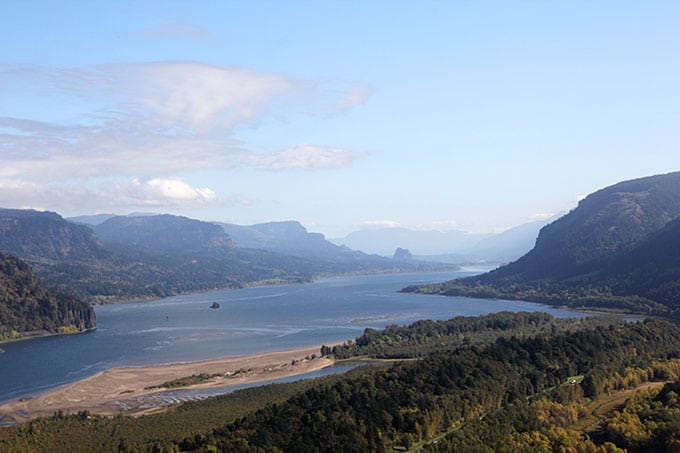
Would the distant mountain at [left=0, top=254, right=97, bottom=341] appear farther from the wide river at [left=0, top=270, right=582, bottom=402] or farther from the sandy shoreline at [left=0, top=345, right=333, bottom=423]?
the sandy shoreline at [left=0, top=345, right=333, bottom=423]

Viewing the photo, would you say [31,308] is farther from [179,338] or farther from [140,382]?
[140,382]

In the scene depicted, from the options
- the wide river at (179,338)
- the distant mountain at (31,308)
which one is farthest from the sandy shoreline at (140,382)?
the distant mountain at (31,308)

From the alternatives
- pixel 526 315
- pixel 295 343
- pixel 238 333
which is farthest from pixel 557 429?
pixel 238 333

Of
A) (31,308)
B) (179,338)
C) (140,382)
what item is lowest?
(140,382)

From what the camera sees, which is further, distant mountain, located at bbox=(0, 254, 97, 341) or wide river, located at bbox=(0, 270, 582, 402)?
distant mountain, located at bbox=(0, 254, 97, 341)

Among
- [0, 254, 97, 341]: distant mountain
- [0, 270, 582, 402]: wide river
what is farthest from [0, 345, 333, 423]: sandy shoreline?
[0, 254, 97, 341]: distant mountain

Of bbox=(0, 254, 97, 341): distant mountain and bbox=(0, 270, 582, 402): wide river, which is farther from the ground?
bbox=(0, 254, 97, 341): distant mountain

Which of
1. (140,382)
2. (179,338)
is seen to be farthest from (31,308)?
(140,382)
